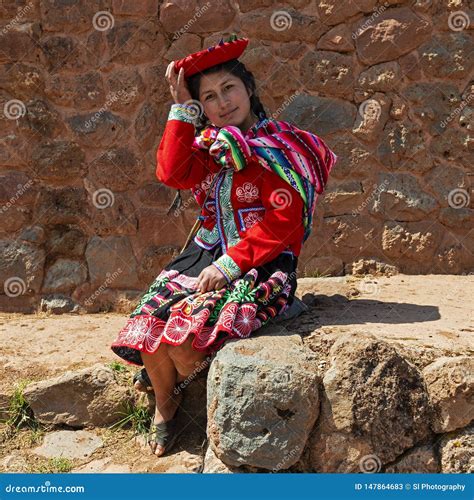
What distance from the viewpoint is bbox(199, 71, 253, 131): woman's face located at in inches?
99.7

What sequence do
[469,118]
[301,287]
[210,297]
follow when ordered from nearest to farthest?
Answer: [210,297] < [301,287] < [469,118]

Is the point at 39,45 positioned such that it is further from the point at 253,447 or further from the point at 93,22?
the point at 253,447

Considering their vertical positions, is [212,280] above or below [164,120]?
below

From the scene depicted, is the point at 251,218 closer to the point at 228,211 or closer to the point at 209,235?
the point at 228,211

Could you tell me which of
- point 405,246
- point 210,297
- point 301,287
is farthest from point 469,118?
point 210,297

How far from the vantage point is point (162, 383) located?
8.32ft

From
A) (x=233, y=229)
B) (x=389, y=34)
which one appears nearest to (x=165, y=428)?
(x=233, y=229)

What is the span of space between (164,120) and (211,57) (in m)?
1.16

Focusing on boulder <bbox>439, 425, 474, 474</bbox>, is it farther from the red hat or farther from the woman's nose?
the red hat

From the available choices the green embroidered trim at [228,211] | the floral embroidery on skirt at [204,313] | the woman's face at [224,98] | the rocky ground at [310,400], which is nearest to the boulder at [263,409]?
the rocky ground at [310,400]

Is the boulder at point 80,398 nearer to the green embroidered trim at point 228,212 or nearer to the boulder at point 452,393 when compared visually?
the green embroidered trim at point 228,212

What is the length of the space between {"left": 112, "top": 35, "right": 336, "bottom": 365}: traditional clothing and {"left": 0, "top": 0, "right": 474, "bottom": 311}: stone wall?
39.7 inches

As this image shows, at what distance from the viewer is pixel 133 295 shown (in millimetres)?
3746

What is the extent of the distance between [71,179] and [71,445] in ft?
5.08
